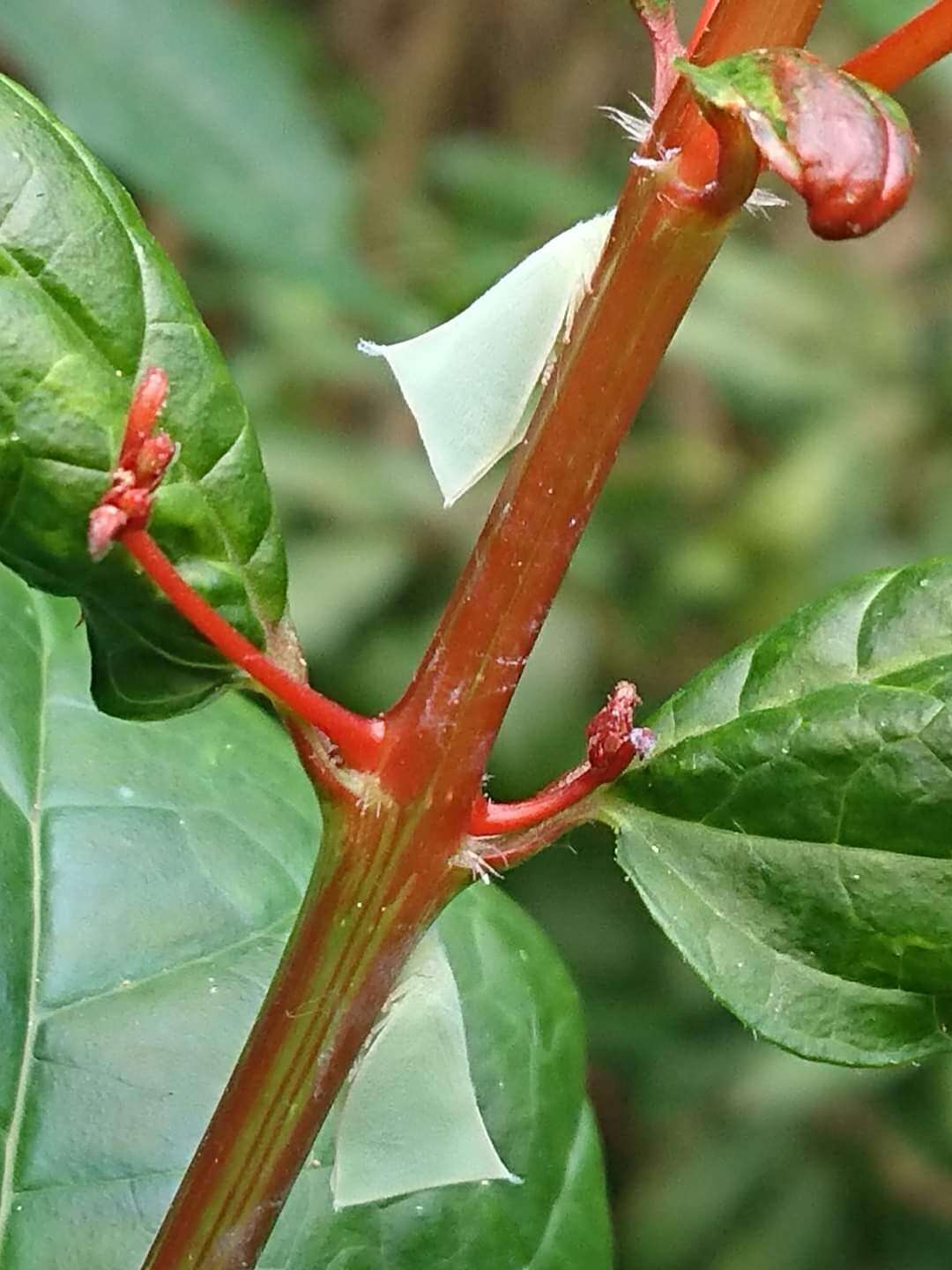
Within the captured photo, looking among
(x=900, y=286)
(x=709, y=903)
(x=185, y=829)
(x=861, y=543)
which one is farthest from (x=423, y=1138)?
(x=900, y=286)

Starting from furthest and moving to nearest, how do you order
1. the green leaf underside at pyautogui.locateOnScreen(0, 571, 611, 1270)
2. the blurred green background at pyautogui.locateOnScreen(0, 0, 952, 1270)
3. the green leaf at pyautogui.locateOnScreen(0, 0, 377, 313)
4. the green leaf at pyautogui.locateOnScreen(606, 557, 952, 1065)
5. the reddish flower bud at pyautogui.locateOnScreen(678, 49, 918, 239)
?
the blurred green background at pyautogui.locateOnScreen(0, 0, 952, 1270), the green leaf at pyautogui.locateOnScreen(0, 0, 377, 313), the green leaf underside at pyautogui.locateOnScreen(0, 571, 611, 1270), the green leaf at pyautogui.locateOnScreen(606, 557, 952, 1065), the reddish flower bud at pyautogui.locateOnScreen(678, 49, 918, 239)

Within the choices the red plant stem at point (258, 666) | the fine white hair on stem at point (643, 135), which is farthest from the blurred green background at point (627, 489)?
the red plant stem at point (258, 666)

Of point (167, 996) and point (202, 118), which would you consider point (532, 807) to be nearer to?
point (167, 996)

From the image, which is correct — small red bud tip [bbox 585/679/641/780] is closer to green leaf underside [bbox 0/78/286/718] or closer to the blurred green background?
green leaf underside [bbox 0/78/286/718]

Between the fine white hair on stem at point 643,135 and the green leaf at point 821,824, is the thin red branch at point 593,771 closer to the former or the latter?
the green leaf at point 821,824

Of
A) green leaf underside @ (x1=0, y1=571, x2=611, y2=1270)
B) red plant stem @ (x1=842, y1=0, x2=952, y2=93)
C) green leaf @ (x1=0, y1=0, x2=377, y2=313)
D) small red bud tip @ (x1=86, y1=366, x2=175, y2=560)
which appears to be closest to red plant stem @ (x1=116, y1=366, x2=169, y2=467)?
small red bud tip @ (x1=86, y1=366, x2=175, y2=560)

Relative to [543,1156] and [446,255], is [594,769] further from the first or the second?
[446,255]
